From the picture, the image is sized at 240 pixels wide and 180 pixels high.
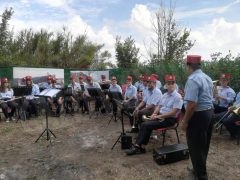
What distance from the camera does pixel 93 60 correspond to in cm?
3136

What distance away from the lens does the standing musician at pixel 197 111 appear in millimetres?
4586

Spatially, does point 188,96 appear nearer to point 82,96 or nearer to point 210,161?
point 210,161

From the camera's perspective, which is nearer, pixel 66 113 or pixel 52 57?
pixel 66 113

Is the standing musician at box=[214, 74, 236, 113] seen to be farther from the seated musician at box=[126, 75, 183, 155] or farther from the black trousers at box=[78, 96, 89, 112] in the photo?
the black trousers at box=[78, 96, 89, 112]

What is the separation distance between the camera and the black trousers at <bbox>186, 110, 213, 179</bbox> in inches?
185

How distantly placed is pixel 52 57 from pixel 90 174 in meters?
25.0

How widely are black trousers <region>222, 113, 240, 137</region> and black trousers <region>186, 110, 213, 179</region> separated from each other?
3.04 m

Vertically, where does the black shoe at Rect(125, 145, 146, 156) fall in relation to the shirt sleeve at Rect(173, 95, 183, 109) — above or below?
below

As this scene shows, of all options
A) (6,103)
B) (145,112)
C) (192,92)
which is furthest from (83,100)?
(192,92)

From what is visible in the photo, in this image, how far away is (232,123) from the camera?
25.2 feet

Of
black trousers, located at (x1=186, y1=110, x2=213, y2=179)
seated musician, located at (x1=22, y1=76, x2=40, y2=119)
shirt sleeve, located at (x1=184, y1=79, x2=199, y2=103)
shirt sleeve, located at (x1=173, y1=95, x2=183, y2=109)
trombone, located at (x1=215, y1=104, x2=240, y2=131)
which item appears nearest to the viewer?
shirt sleeve, located at (x1=184, y1=79, x2=199, y2=103)

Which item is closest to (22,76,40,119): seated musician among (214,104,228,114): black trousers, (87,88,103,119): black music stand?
(87,88,103,119): black music stand

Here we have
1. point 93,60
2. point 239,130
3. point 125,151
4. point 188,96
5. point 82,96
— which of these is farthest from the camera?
point 93,60

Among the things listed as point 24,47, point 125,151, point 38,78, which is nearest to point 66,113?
point 38,78
